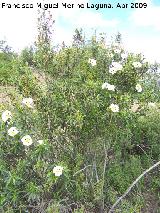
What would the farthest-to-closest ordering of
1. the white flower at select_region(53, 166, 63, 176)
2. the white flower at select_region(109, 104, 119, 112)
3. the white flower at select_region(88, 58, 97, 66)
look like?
the white flower at select_region(88, 58, 97, 66) → the white flower at select_region(109, 104, 119, 112) → the white flower at select_region(53, 166, 63, 176)

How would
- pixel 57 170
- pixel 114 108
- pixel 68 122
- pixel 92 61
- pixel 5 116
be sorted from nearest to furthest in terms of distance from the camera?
pixel 57 170 → pixel 5 116 → pixel 114 108 → pixel 68 122 → pixel 92 61

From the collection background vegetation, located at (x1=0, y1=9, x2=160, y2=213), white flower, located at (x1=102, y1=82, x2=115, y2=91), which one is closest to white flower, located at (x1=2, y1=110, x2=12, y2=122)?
background vegetation, located at (x1=0, y1=9, x2=160, y2=213)

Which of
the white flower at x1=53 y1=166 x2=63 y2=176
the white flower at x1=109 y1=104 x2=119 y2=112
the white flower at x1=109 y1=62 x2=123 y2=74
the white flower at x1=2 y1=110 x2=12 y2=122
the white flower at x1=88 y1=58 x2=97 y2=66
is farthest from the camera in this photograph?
the white flower at x1=88 y1=58 x2=97 y2=66

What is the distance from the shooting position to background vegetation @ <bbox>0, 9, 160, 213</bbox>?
221 inches

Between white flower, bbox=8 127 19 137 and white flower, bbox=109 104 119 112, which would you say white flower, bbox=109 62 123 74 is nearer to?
white flower, bbox=109 104 119 112

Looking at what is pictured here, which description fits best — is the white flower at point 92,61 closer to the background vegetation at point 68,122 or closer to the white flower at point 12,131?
the background vegetation at point 68,122

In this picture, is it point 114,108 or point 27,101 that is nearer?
point 27,101

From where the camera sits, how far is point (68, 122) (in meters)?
5.91

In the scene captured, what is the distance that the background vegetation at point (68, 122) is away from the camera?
18.5 ft

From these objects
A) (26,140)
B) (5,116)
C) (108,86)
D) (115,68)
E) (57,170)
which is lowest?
(57,170)

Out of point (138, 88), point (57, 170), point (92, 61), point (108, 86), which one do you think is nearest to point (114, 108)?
point (108, 86)

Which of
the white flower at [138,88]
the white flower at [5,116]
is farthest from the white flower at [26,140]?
the white flower at [138,88]

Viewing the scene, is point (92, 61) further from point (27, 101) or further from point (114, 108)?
point (27, 101)

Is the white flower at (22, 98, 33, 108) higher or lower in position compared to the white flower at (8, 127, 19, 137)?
higher
